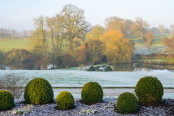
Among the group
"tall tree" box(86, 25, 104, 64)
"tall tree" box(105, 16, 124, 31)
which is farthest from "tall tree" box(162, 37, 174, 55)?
"tall tree" box(86, 25, 104, 64)

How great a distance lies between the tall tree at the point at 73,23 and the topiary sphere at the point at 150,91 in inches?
1098

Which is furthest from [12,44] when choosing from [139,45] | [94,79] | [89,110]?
[89,110]

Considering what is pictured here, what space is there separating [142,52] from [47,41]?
20.7 m

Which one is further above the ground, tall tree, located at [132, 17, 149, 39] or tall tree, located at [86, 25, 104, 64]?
tall tree, located at [132, 17, 149, 39]

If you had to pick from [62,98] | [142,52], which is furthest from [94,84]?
[142,52]

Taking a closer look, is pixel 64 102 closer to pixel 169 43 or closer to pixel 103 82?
pixel 103 82

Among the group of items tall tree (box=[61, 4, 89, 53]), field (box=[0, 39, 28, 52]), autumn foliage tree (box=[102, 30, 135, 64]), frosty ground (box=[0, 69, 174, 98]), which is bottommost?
frosty ground (box=[0, 69, 174, 98])

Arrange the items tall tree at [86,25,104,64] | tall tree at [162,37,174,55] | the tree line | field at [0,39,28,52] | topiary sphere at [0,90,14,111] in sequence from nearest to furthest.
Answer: topiary sphere at [0,90,14,111]
the tree line
tall tree at [86,25,104,64]
field at [0,39,28,52]
tall tree at [162,37,174,55]

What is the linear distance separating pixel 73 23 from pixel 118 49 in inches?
382

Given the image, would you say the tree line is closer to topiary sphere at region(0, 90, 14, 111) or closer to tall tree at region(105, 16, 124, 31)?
tall tree at region(105, 16, 124, 31)

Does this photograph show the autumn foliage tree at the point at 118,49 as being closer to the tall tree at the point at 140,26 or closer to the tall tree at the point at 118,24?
the tall tree at the point at 118,24

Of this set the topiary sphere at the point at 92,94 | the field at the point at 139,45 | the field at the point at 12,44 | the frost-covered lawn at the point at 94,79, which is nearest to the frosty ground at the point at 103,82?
the frost-covered lawn at the point at 94,79

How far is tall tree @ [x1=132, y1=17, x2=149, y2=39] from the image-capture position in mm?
42031

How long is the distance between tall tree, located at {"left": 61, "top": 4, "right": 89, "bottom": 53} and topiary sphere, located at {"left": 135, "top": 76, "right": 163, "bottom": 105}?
27.9 m
